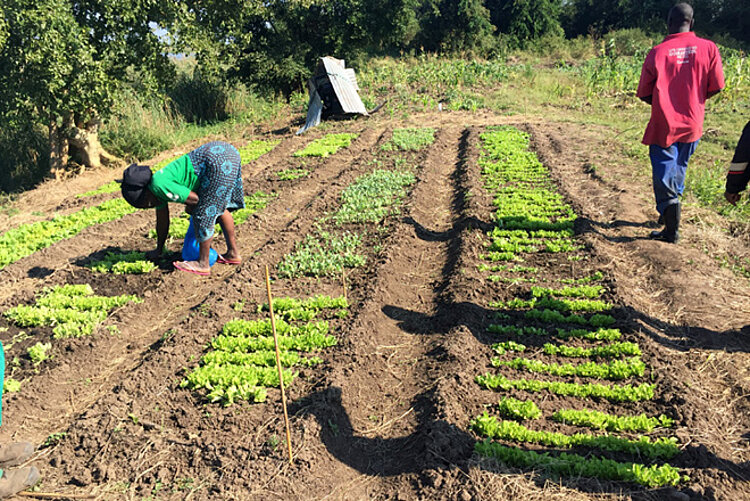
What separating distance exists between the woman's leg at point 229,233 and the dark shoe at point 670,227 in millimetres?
5281

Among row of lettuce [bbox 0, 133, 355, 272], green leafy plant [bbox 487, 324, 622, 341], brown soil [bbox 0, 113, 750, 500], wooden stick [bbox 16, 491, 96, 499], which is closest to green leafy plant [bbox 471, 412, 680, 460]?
brown soil [bbox 0, 113, 750, 500]

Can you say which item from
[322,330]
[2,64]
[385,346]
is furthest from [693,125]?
[2,64]

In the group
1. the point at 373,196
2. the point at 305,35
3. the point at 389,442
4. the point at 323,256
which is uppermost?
the point at 305,35

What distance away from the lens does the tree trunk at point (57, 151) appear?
12125mm

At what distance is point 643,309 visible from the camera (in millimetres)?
4938

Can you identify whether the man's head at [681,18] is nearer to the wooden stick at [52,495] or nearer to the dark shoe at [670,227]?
the dark shoe at [670,227]

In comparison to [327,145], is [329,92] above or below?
above

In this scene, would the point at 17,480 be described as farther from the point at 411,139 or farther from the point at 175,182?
the point at 411,139

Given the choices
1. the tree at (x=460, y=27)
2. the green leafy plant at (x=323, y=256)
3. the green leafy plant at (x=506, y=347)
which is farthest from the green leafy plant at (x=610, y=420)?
the tree at (x=460, y=27)

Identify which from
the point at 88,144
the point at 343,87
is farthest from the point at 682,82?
the point at 88,144

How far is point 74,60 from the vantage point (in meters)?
10.0

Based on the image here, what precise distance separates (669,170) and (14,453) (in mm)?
6860

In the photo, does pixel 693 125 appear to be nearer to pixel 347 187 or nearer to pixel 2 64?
pixel 347 187

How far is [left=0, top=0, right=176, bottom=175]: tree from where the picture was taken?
30.8 ft
